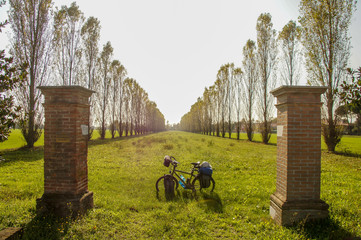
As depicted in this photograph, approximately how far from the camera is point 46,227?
335cm

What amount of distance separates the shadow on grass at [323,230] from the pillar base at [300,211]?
10cm

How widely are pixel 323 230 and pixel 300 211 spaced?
1.47 feet

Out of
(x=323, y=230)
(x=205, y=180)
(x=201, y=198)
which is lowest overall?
(x=201, y=198)

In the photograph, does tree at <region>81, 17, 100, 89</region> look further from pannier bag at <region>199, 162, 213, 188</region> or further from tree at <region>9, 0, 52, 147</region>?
pannier bag at <region>199, 162, 213, 188</region>

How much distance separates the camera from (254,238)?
3.22 m

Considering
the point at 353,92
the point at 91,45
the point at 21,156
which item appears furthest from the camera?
the point at 91,45

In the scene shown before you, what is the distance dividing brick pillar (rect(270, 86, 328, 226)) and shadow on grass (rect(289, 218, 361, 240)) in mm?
112

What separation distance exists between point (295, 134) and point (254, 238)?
79.7 inches

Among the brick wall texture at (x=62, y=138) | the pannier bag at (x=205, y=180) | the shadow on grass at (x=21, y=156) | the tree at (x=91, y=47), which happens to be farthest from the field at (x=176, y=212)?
the tree at (x=91, y=47)


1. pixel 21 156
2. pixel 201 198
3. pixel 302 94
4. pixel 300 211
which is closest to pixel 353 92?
pixel 302 94

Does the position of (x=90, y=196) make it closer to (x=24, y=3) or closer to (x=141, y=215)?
(x=141, y=215)

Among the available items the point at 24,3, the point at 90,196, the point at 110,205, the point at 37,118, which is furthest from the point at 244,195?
the point at 24,3

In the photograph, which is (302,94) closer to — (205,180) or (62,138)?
(205,180)

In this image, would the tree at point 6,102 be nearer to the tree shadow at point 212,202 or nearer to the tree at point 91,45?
the tree shadow at point 212,202
